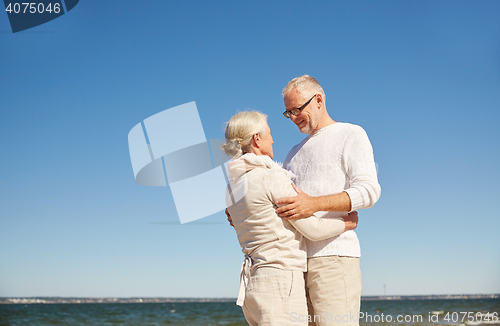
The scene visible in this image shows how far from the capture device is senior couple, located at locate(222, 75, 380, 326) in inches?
84.2

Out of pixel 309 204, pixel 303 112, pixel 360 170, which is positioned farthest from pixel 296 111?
pixel 309 204

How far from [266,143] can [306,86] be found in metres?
0.56

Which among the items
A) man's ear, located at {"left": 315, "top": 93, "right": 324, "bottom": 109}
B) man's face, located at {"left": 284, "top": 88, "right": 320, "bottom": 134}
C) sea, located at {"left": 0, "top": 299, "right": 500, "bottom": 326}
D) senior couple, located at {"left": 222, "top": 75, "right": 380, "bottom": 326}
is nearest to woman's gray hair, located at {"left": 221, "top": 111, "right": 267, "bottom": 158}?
senior couple, located at {"left": 222, "top": 75, "right": 380, "bottom": 326}

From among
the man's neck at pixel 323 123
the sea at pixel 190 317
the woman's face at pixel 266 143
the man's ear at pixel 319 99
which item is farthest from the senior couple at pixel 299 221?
the sea at pixel 190 317

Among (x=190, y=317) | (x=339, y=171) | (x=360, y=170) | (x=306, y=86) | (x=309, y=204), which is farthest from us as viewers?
(x=190, y=317)

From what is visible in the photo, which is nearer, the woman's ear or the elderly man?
the elderly man

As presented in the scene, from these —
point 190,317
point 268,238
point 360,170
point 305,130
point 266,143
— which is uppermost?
point 305,130

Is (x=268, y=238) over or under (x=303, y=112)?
under

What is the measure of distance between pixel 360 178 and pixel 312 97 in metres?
0.67

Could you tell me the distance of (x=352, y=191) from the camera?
2.24 meters

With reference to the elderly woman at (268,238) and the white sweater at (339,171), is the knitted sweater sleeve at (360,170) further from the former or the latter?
the elderly woman at (268,238)

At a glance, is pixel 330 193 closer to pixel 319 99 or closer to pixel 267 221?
pixel 267 221

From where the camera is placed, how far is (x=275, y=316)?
205 centimetres

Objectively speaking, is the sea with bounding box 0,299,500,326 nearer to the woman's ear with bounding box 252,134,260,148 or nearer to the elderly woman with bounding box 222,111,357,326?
the elderly woman with bounding box 222,111,357,326
